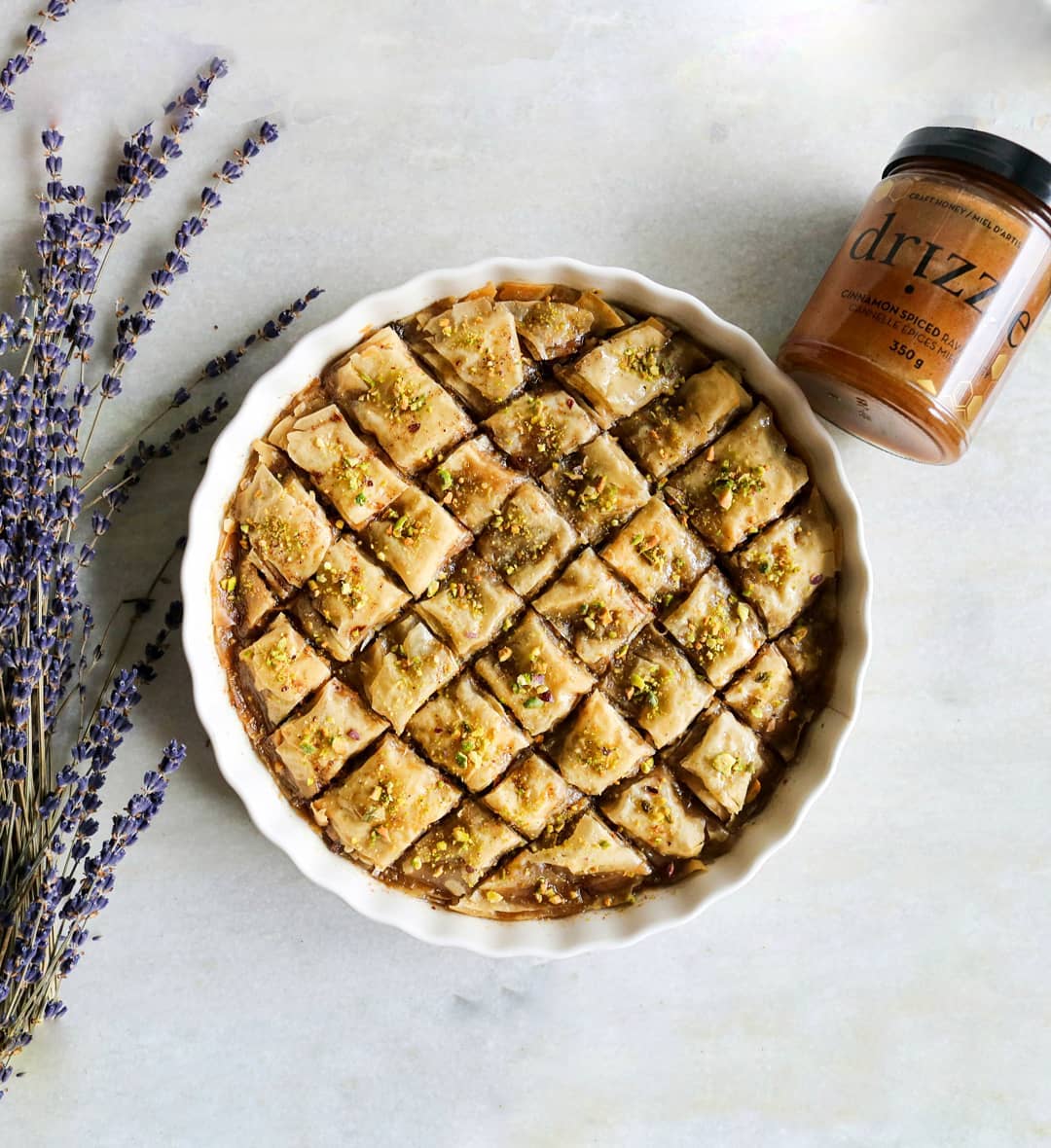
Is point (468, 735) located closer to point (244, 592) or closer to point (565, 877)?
point (565, 877)

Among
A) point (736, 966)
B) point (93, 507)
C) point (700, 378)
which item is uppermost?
point (700, 378)

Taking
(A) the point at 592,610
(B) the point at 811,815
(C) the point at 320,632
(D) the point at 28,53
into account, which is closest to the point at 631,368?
(A) the point at 592,610

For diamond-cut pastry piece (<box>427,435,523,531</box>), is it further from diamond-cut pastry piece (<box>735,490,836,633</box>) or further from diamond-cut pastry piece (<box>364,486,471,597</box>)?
diamond-cut pastry piece (<box>735,490,836,633</box>)

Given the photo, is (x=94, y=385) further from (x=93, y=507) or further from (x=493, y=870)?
(x=493, y=870)

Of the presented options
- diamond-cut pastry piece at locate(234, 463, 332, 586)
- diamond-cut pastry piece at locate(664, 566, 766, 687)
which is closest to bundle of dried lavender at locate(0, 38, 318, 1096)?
diamond-cut pastry piece at locate(234, 463, 332, 586)

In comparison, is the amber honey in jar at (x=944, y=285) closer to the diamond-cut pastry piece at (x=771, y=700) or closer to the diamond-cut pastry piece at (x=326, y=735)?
the diamond-cut pastry piece at (x=771, y=700)

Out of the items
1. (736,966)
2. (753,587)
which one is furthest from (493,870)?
(753,587)
